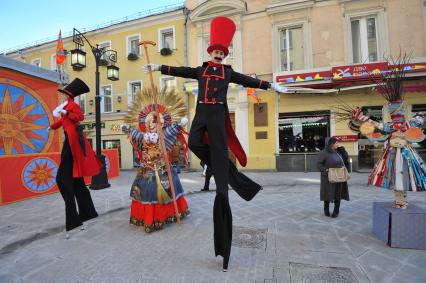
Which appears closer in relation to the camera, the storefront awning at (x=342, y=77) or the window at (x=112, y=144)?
the storefront awning at (x=342, y=77)

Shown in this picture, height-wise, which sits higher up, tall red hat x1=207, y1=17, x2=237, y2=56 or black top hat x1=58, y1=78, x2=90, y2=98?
tall red hat x1=207, y1=17, x2=237, y2=56

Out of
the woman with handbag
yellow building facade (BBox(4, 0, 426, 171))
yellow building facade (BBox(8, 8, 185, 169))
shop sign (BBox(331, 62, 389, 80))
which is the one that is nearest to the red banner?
yellow building facade (BBox(4, 0, 426, 171))

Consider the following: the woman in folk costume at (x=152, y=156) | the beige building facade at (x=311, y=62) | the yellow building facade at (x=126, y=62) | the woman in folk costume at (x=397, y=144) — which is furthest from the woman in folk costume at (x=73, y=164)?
the yellow building facade at (x=126, y=62)

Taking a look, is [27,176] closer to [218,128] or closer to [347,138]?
[218,128]

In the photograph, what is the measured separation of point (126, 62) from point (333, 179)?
603 inches

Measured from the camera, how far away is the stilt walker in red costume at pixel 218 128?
287 cm

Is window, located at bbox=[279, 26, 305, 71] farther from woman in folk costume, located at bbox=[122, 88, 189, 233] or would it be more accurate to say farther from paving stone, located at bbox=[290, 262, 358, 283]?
paving stone, located at bbox=[290, 262, 358, 283]

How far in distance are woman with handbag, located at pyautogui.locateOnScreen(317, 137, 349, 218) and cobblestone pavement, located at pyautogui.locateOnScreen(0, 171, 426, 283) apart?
0.32 meters

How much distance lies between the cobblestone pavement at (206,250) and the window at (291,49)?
912 cm

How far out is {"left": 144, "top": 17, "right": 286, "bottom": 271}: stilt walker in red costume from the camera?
2.87 meters

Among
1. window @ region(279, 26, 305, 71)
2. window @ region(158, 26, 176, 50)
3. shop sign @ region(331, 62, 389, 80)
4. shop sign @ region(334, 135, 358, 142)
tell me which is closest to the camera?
shop sign @ region(331, 62, 389, 80)

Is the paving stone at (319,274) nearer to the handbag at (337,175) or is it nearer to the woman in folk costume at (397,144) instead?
the woman in folk costume at (397,144)

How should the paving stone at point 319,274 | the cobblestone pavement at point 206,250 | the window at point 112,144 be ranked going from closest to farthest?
the paving stone at point 319,274, the cobblestone pavement at point 206,250, the window at point 112,144

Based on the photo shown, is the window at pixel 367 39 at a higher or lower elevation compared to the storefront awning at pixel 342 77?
higher
